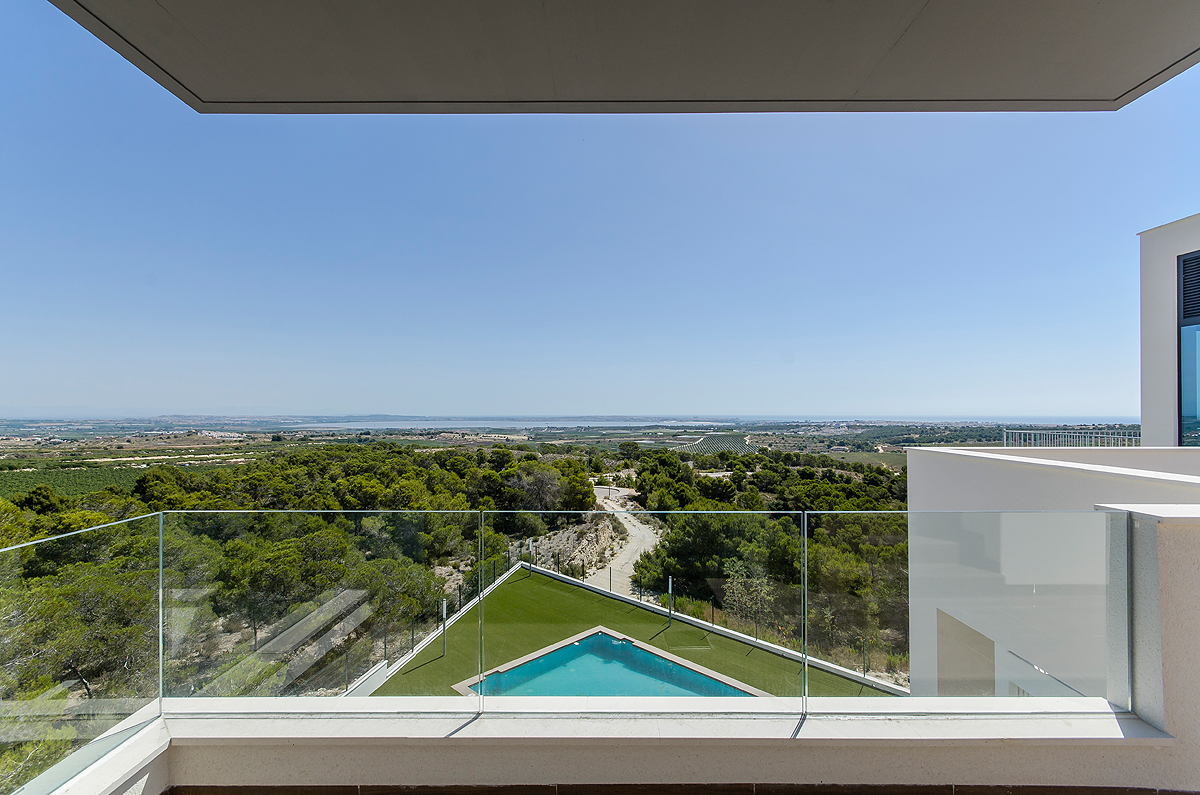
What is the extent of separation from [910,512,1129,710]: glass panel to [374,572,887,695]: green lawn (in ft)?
1.51

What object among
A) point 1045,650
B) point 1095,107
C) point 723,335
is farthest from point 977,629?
point 723,335

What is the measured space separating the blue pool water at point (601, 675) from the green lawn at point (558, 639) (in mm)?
60

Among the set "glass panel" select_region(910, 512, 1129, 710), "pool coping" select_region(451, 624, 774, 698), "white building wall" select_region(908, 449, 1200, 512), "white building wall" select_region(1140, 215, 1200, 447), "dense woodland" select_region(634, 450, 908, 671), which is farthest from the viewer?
"white building wall" select_region(1140, 215, 1200, 447)

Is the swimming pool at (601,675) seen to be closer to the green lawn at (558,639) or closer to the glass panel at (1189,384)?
the green lawn at (558,639)

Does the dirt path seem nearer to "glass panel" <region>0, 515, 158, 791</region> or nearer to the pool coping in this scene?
the pool coping

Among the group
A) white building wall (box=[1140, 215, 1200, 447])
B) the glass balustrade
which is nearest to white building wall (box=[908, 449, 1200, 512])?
the glass balustrade

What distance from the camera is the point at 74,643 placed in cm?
184

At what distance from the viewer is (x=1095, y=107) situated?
7.20 feet

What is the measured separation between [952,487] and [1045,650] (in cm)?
299

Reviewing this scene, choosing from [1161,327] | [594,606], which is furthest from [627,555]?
[1161,327]

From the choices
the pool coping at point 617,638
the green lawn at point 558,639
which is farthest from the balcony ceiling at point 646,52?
the pool coping at point 617,638

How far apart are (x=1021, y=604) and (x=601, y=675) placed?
2074mm

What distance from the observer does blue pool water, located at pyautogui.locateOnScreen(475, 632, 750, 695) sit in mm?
2008

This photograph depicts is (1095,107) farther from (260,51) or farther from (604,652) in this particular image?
(260,51)
